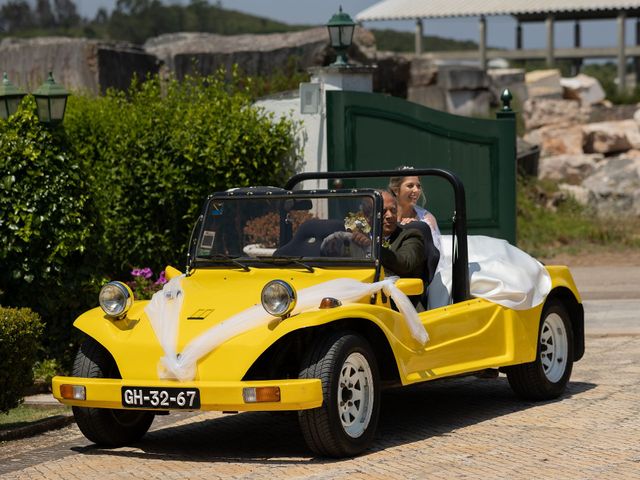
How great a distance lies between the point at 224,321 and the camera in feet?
26.5

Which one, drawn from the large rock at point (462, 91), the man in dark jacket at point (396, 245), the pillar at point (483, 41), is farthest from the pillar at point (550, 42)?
the man in dark jacket at point (396, 245)

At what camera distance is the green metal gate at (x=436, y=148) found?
1440cm

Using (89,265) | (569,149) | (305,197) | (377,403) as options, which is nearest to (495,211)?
(89,265)

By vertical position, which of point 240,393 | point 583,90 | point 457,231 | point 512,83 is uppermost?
point 512,83

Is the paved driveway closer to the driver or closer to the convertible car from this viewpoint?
the convertible car

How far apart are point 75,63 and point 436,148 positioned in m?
6.28

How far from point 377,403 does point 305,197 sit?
1.64 metres

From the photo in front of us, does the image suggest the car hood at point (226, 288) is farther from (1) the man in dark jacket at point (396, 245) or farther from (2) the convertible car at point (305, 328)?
(1) the man in dark jacket at point (396, 245)

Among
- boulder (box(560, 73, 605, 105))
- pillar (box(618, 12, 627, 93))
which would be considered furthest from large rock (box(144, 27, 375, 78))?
pillar (box(618, 12, 627, 93))

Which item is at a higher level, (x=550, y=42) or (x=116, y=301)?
(x=550, y=42)

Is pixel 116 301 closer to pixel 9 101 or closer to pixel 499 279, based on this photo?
pixel 499 279

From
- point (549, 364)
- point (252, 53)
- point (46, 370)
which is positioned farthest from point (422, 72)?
point (549, 364)

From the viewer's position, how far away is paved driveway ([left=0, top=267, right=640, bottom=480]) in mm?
7629

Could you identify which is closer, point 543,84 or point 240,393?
point 240,393
